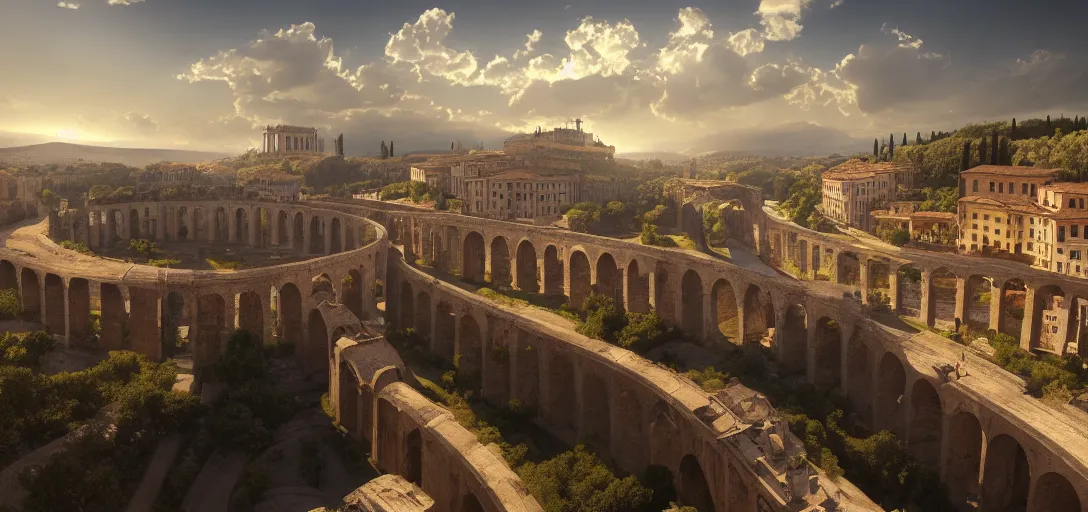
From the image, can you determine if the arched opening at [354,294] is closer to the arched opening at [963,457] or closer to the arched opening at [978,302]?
the arched opening at [963,457]

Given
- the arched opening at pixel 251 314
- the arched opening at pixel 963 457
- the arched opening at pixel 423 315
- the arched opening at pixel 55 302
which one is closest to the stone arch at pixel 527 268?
the arched opening at pixel 423 315

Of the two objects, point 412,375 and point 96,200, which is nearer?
point 412,375

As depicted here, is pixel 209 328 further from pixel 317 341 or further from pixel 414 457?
pixel 414 457

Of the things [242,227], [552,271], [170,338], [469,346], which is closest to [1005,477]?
[469,346]

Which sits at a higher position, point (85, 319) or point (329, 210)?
point (329, 210)

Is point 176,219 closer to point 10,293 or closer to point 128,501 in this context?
point 10,293

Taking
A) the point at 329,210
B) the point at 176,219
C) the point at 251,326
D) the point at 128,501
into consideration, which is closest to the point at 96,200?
the point at 176,219
